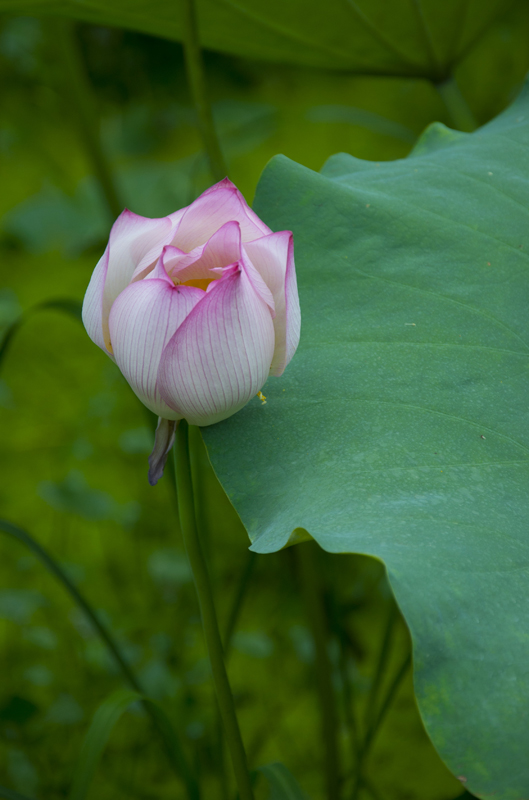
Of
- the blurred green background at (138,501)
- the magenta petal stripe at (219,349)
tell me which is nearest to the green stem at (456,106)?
the blurred green background at (138,501)

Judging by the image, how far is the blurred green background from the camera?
1.18 metres

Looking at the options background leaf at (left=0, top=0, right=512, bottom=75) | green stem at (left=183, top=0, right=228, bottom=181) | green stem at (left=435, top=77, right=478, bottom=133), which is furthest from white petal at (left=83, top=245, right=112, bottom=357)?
green stem at (left=435, top=77, right=478, bottom=133)

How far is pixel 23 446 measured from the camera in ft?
6.17

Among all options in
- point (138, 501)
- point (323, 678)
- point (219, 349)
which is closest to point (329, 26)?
point (219, 349)

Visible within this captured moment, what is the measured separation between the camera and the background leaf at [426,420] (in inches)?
14.7

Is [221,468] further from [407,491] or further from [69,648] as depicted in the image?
[69,648]

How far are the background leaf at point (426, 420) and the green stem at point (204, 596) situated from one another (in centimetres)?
3

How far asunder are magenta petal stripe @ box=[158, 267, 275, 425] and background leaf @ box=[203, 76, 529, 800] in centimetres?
8

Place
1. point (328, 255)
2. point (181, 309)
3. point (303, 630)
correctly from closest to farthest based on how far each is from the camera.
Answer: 1. point (181, 309)
2. point (328, 255)
3. point (303, 630)

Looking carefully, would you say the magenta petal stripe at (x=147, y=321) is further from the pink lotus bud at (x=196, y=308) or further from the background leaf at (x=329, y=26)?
the background leaf at (x=329, y=26)

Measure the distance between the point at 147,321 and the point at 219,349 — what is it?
0.05 m

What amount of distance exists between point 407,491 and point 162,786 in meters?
0.97

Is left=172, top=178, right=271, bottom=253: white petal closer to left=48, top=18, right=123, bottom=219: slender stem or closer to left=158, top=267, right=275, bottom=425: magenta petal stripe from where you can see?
left=158, top=267, right=275, bottom=425: magenta petal stripe

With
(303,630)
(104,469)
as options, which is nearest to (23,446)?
(104,469)
